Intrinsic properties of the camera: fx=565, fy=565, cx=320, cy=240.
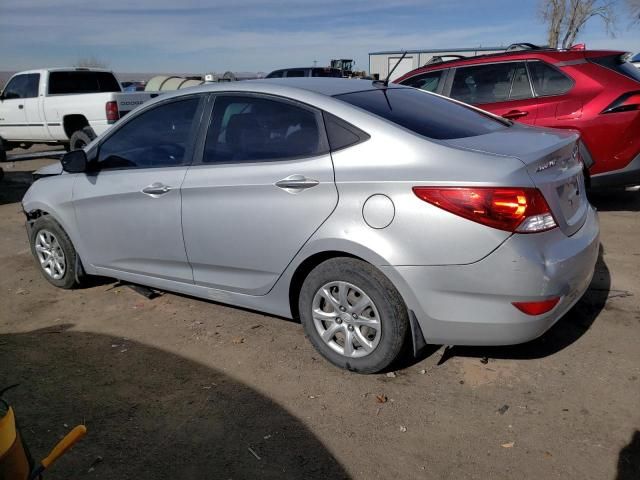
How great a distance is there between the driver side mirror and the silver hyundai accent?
14mm

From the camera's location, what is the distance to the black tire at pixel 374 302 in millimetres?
3016

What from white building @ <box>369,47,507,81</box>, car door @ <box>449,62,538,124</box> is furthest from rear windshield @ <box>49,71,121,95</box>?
white building @ <box>369,47,507,81</box>

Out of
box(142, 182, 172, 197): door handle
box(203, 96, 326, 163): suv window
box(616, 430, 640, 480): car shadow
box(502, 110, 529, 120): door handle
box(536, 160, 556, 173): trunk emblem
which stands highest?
box(203, 96, 326, 163): suv window

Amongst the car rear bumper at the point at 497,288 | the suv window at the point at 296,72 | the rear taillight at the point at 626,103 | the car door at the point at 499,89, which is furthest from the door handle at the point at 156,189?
the suv window at the point at 296,72

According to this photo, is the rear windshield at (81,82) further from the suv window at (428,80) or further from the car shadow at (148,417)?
the car shadow at (148,417)

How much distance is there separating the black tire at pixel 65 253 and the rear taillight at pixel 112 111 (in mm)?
5873

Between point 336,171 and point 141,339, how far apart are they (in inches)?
74.4

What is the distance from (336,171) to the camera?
309 centimetres

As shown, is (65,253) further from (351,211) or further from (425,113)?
(425,113)

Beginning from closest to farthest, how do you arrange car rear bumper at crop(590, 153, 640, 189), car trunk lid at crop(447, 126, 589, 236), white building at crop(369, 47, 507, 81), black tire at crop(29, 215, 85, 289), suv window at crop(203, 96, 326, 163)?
car trunk lid at crop(447, 126, 589, 236), suv window at crop(203, 96, 326, 163), black tire at crop(29, 215, 85, 289), car rear bumper at crop(590, 153, 640, 189), white building at crop(369, 47, 507, 81)

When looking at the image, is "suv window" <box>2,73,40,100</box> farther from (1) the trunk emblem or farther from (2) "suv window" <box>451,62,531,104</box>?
(1) the trunk emblem

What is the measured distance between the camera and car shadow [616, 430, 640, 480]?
2428mm

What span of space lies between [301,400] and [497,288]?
121 cm

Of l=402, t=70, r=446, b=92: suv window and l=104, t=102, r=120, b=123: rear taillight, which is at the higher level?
l=402, t=70, r=446, b=92: suv window
